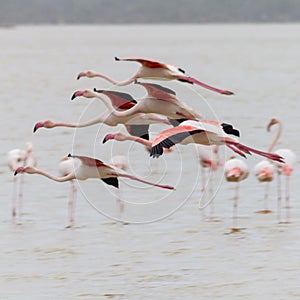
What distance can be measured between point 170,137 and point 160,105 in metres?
1.21

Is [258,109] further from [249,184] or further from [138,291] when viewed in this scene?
[138,291]

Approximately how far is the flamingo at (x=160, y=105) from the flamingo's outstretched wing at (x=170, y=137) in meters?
0.46

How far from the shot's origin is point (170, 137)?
413 inches

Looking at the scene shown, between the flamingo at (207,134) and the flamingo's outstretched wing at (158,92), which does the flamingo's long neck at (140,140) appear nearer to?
the flamingo's outstretched wing at (158,92)

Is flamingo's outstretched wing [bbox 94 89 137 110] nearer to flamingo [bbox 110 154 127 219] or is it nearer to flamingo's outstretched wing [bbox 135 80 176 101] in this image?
flamingo's outstretched wing [bbox 135 80 176 101]

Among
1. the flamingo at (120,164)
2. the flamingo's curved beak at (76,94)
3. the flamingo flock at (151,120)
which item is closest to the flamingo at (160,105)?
the flamingo flock at (151,120)

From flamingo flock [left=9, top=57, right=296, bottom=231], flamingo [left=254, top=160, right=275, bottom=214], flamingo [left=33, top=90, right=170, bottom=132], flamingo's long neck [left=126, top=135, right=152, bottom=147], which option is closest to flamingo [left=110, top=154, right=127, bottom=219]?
flamingo [left=254, top=160, right=275, bottom=214]

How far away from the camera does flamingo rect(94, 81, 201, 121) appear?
1155 centimetres

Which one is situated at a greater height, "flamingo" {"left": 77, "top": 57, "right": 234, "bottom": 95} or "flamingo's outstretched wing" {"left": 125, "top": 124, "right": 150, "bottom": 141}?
"flamingo" {"left": 77, "top": 57, "right": 234, "bottom": 95}

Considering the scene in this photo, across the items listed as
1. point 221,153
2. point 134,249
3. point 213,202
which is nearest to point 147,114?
point 134,249

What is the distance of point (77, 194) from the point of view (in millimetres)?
18297

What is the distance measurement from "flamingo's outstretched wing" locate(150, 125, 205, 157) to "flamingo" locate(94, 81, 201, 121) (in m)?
0.46

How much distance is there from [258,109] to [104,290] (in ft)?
69.8

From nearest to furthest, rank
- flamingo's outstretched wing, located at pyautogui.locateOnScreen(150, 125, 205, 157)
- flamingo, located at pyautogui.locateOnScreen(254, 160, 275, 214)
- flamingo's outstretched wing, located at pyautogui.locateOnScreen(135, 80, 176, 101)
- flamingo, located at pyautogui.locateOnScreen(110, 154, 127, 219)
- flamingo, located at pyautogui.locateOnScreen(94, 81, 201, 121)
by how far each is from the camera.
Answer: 1. flamingo's outstretched wing, located at pyautogui.locateOnScreen(150, 125, 205, 157)
2. flamingo, located at pyautogui.locateOnScreen(94, 81, 201, 121)
3. flamingo's outstretched wing, located at pyautogui.locateOnScreen(135, 80, 176, 101)
4. flamingo, located at pyautogui.locateOnScreen(110, 154, 127, 219)
5. flamingo, located at pyautogui.locateOnScreen(254, 160, 275, 214)
